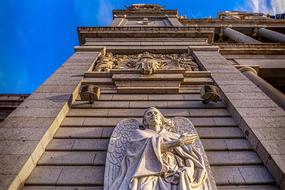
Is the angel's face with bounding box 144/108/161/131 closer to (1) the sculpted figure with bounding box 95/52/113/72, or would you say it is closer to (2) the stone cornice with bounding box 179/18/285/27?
(1) the sculpted figure with bounding box 95/52/113/72

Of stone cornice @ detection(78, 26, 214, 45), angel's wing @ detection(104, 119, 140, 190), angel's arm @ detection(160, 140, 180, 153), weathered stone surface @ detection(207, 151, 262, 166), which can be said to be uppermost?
stone cornice @ detection(78, 26, 214, 45)

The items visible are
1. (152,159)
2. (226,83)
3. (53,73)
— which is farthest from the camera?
(53,73)

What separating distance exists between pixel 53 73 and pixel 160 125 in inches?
246

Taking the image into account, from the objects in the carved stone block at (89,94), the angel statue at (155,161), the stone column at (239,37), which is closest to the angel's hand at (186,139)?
the angel statue at (155,161)

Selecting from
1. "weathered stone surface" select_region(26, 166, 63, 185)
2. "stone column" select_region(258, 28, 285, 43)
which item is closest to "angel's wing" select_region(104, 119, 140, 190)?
"weathered stone surface" select_region(26, 166, 63, 185)

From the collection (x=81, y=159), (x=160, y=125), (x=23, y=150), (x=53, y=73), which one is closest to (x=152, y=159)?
(x=160, y=125)

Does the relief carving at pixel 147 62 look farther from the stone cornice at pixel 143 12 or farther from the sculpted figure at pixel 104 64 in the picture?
the stone cornice at pixel 143 12

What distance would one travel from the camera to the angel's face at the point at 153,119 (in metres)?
7.06

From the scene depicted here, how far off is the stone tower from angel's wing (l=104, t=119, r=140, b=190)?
14.6 inches

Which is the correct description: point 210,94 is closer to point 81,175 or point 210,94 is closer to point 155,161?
point 155,161

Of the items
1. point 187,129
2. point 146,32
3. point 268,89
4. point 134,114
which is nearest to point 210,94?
point 187,129

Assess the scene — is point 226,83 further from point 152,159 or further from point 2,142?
point 2,142

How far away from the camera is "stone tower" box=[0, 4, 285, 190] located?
640cm

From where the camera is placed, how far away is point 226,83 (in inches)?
403
